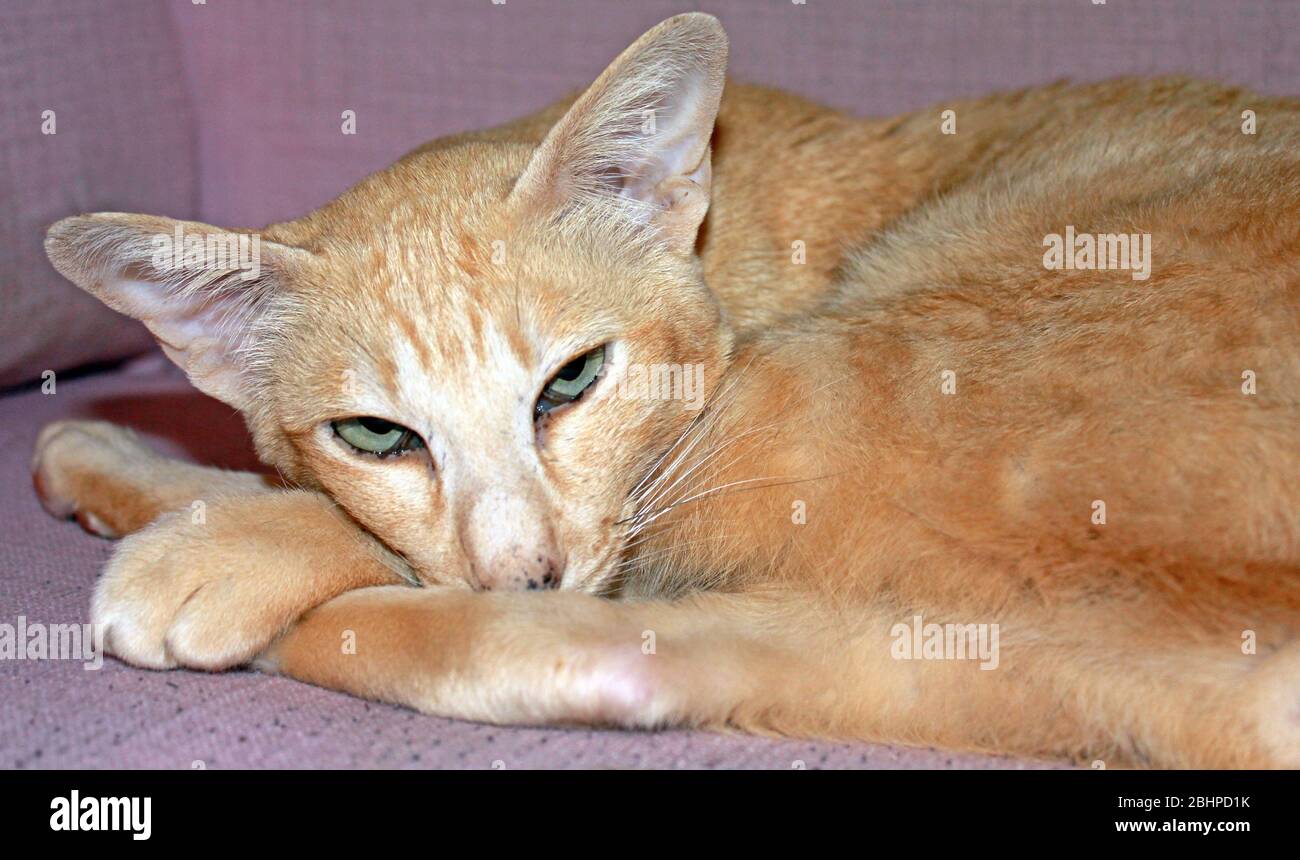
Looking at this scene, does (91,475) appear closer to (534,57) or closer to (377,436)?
(377,436)

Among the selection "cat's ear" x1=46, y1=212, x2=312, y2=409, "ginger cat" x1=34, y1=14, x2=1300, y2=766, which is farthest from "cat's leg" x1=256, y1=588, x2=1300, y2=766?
"cat's ear" x1=46, y1=212, x2=312, y2=409

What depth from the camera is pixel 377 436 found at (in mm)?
1497

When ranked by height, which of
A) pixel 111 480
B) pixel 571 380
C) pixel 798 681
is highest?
pixel 571 380

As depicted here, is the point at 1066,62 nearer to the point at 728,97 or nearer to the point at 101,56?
the point at 728,97

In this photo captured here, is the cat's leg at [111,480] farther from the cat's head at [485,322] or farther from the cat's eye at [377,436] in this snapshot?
the cat's eye at [377,436]

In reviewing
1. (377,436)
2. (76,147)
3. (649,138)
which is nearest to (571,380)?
(377,436)

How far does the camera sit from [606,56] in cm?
255

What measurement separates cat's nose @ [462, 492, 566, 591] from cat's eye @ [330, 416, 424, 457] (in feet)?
0.53

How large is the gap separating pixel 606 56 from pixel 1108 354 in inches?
61.8

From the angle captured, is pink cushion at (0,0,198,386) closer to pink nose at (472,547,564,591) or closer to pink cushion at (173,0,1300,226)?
pink cushion at (173,0,1300,226)

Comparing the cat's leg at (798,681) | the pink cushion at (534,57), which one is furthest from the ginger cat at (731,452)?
the pink cushion at (534,57)

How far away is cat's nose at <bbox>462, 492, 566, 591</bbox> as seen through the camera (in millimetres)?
1345

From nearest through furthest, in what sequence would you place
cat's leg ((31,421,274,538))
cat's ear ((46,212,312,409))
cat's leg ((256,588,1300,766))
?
1. cat's leg ((256,588,1300,766))
2. cat's ear ((46,212,312,409))
3. cat's leg ((31,421,274,538))

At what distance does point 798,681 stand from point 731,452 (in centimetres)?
30
